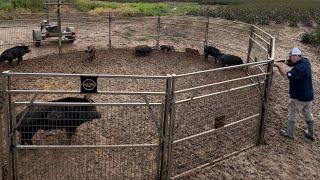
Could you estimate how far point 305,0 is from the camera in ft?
109

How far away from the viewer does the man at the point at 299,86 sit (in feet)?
27.6

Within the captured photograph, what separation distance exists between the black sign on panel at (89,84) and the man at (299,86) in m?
3.91

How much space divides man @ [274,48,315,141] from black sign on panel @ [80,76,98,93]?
3.91 meters

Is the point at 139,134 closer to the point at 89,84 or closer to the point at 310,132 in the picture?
the point at 89,84

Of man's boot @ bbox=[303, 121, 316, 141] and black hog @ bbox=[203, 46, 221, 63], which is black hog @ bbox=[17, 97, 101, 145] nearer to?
man's boot @ bbox=[303, 121, 316, 141]

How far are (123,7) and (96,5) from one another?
1711 millimetres

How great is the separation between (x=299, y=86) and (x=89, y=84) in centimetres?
432

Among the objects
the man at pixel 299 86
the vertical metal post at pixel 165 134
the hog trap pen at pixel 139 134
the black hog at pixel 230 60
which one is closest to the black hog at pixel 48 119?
the hog trap pen at pixel 139 134

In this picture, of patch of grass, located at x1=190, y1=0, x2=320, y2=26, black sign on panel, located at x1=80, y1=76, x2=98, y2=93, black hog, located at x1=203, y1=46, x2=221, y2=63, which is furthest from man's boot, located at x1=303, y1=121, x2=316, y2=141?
patch of grass, located at x1=190, y1=0, x2=320, y2=26

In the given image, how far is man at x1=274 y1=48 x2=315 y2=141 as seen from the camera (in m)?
8.41

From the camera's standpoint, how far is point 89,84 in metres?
6.41

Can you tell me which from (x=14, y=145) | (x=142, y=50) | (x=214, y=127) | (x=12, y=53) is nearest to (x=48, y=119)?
(x=14, y=145)

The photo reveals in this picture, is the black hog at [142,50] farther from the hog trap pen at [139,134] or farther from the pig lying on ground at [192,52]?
the hog trap pen at [139,134]

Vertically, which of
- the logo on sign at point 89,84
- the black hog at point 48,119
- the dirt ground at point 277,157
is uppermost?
the logo on sign at point 89,84
